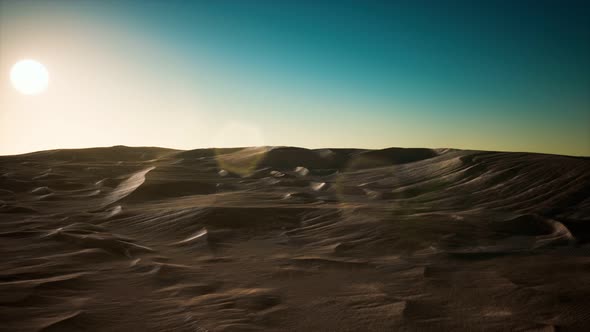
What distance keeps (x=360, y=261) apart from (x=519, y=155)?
676cm

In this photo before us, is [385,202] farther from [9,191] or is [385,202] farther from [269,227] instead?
[9,191]

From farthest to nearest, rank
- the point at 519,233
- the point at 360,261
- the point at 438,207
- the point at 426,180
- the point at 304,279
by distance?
the point at 426,180 → the point at 438,207 → the point at 519,233 → the point at 360,261 → the point at 304,279

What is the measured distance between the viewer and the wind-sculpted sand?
2072mm

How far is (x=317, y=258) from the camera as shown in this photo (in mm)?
3240

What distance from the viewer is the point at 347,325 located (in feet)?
6.48

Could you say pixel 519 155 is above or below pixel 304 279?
above

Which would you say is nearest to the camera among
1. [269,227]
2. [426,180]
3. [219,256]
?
[219,256]

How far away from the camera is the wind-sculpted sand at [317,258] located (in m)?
2.07

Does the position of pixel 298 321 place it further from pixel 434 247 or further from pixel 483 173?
pixel 483 173

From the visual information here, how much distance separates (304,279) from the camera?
2.75 metres

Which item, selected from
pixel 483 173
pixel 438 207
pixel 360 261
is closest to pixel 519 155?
pixel 483 173

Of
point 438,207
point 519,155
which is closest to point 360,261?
point 438,207

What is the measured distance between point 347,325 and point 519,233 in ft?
9.68

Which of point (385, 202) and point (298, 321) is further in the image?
point (385, 202)
